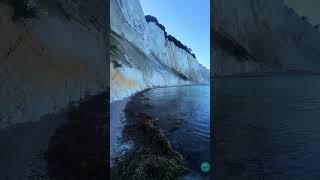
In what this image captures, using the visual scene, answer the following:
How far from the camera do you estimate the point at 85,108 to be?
3.01 meters

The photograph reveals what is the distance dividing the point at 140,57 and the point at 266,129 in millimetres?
1250

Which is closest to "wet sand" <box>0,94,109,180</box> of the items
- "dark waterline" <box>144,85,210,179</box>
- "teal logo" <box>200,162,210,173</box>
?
"dark waterline" <box>144,85,210,179</box>

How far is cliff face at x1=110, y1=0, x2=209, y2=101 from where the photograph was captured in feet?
10.2

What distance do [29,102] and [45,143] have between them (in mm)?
326

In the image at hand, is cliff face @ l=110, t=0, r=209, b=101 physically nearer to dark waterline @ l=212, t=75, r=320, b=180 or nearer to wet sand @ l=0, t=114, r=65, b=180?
dark waterline @ l=212, t=75, r=320, b=180

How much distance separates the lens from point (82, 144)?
2979 mm

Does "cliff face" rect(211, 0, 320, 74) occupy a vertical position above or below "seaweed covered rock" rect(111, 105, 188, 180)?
above

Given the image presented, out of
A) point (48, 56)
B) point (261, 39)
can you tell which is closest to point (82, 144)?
point (48, 56)

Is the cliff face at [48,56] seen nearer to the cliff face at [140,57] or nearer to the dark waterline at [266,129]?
the cliff face at [140,57]

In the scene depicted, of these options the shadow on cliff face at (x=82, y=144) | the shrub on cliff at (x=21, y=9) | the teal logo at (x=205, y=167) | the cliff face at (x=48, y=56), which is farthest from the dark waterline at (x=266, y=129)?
the shrub on cliff at (x=21, y=9)

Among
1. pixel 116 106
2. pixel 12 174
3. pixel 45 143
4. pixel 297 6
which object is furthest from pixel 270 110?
pixel 12 174

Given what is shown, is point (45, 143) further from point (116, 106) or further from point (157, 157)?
point (157, 157)

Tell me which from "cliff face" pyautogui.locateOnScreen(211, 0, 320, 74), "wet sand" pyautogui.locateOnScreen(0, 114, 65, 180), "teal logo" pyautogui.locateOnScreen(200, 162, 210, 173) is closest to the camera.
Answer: "wet sand" pyautogui.locateOnScreen(0, 114, 65, 180)

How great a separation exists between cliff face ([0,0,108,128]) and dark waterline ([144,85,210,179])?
0.49 meters
